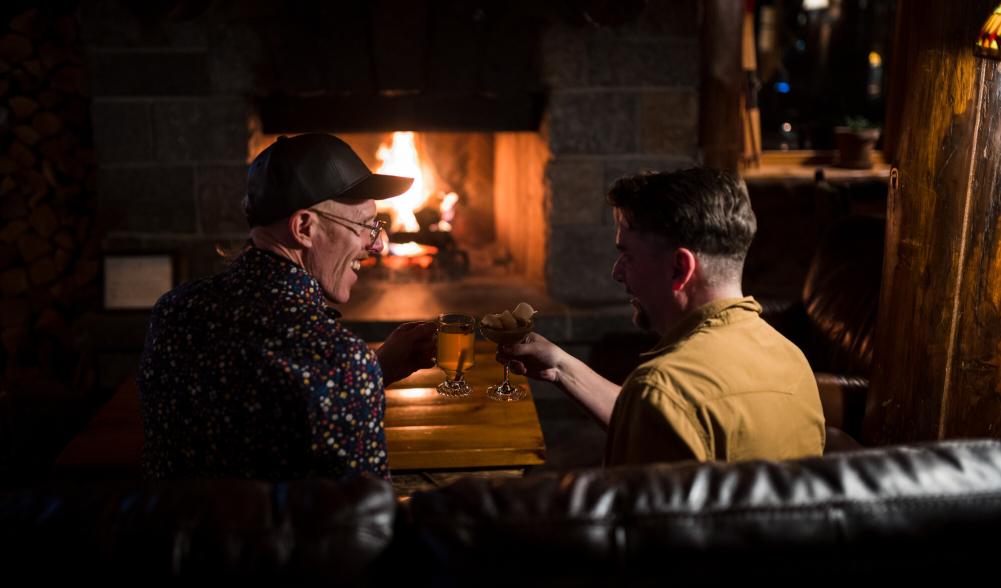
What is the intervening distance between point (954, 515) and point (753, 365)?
0.42m

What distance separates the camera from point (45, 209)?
4332 mm

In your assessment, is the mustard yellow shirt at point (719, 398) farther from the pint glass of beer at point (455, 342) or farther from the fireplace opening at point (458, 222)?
the fireplace opening at point (458, 222)

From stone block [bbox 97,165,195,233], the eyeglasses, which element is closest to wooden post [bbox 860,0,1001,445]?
the eyeglasses

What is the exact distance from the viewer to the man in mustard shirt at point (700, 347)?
1.58 m

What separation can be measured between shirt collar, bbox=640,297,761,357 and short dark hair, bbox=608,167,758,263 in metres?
0.10

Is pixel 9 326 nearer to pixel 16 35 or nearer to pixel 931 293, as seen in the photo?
pixel 16 35

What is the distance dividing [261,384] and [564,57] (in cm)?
292

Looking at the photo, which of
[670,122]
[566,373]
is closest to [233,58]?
[670,122]

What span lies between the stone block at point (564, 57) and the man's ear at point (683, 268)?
253 centimetres

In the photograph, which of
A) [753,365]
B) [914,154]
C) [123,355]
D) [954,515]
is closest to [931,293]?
[914,154]

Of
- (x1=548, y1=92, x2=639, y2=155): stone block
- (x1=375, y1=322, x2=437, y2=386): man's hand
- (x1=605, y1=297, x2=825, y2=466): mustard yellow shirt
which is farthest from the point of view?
(x1=548, y1=92, x2=639, y2=155): stone block

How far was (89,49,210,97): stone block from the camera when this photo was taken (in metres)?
4.06

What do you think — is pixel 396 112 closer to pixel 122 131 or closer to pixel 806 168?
pixel 122 131

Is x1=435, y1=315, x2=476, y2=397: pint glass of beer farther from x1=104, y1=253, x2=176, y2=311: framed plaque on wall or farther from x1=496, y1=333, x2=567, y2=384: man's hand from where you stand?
x1=104, y1=253, x2=176, y2=311: framed plaque on wall
